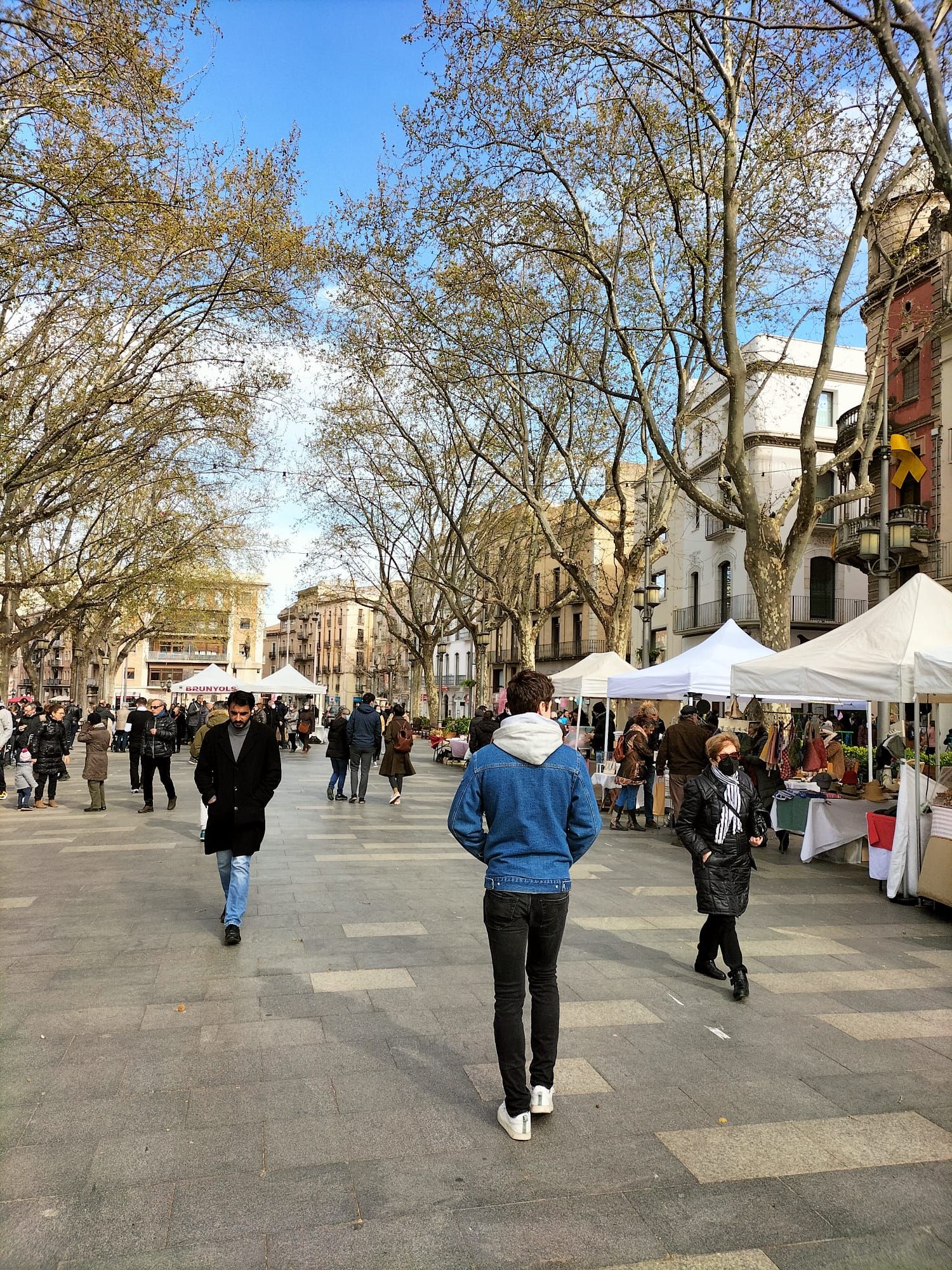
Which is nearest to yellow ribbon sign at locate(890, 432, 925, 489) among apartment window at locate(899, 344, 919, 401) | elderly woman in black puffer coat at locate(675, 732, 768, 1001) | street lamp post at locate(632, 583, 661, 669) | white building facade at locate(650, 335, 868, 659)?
apartment window at locate(899, 344, 919, 401)

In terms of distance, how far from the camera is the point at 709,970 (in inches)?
231

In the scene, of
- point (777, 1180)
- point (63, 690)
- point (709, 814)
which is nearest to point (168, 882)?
point (709, 814)

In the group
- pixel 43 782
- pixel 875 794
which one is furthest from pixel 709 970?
pixel 43 782

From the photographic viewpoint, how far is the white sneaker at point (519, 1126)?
354 centimetres

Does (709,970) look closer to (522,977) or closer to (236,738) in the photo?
(522,977)

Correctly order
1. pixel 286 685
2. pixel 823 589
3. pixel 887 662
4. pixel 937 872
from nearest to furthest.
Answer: pixel 937 872, pixel 887 662, pixel 286 685, pixel 823 589

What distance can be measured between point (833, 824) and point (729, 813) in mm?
5808

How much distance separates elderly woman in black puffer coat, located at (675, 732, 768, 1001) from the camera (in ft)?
18.2

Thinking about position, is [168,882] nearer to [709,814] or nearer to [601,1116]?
[709,814]

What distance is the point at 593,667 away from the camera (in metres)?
18.3

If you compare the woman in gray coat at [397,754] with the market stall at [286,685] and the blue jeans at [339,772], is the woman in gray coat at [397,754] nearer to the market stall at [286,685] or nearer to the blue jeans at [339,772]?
the blue jeans at [339,772]

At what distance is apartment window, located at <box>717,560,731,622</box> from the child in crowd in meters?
28.9

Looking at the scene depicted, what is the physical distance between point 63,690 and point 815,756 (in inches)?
4419

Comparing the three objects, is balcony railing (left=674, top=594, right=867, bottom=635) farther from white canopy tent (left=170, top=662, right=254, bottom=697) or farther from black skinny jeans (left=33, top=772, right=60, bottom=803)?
black skinny jeans (left=33, top=772, right=60, bottom=803)
